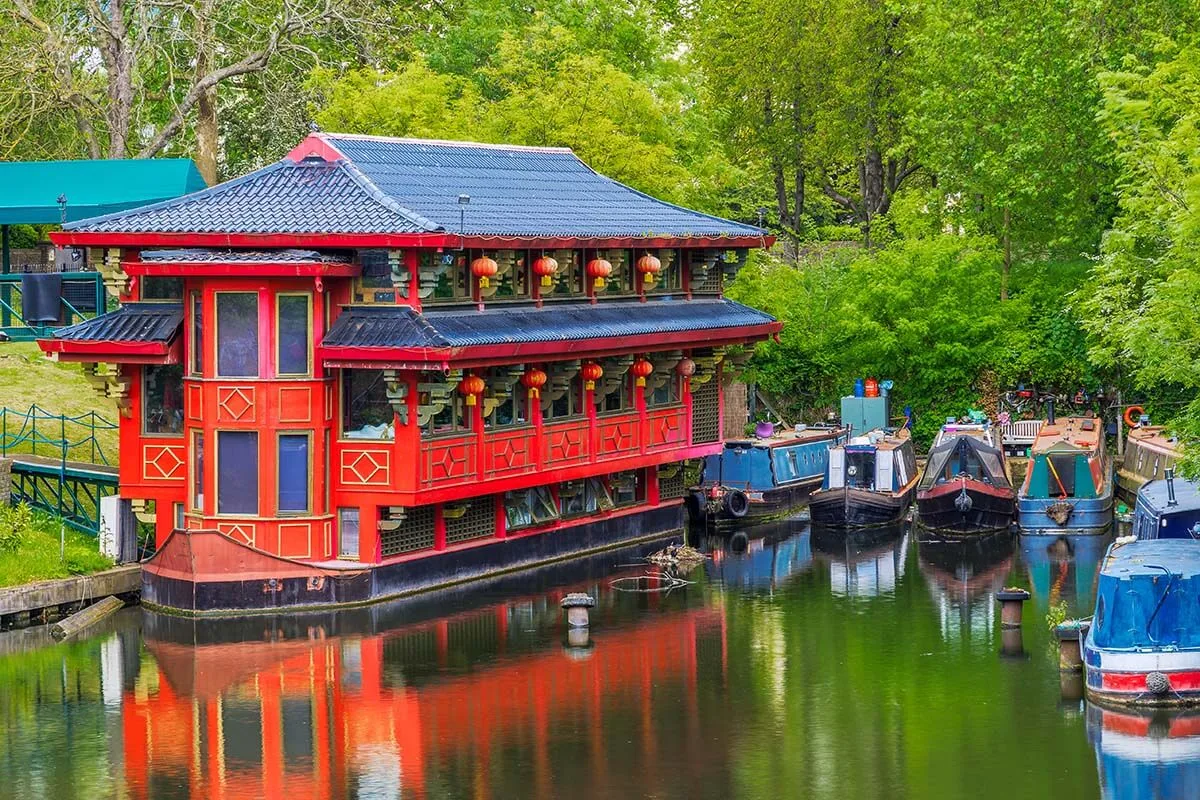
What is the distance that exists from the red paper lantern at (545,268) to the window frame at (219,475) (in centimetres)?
802

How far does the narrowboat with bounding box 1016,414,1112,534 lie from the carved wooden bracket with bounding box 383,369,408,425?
1930cm

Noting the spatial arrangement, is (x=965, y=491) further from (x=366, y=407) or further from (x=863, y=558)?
(x=366, y=407)

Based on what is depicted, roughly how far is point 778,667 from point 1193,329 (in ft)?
31.6

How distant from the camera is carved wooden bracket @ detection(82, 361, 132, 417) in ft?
145

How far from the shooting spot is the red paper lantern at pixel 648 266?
51.4 metres

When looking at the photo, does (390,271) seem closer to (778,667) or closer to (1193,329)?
(778,667)

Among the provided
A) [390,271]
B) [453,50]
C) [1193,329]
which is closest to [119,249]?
[390,271]

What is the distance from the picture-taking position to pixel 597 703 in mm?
35594

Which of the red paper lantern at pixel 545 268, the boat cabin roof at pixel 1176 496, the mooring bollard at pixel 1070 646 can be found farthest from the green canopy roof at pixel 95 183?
the mooring bollard at pixel 1070 646

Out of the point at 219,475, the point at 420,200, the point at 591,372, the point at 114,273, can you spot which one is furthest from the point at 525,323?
the point at 114,273

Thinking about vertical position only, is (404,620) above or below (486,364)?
below

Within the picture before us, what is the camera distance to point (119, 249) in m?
44.3

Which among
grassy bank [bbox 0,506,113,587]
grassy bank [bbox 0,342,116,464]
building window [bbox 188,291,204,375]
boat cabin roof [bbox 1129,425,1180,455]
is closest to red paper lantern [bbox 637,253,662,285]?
building window [bbox 188,291,204,375]

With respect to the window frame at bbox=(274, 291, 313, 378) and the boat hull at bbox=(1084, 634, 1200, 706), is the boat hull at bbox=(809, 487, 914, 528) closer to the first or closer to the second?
the window frame at bbox=(274, 291, 313, 378)
